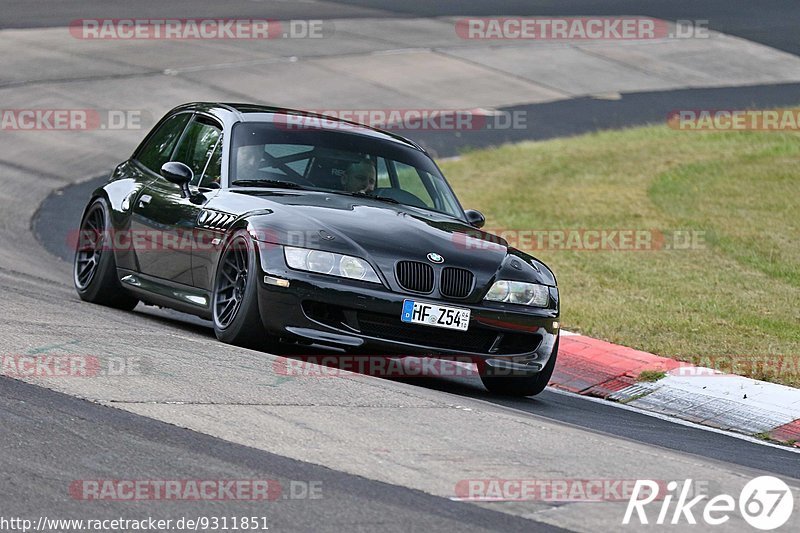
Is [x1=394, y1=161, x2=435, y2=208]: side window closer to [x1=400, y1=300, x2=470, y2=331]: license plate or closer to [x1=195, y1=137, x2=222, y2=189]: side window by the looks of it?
[x1=195, y1=137, x2=222, y2=189]: side window

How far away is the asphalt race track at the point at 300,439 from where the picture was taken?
521cm

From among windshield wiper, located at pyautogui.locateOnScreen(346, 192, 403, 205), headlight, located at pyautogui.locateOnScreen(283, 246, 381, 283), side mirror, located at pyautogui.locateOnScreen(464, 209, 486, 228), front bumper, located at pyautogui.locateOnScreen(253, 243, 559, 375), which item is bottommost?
front bumper, located at pyautogui.locateOnScreen(253, 243, 559, 375)

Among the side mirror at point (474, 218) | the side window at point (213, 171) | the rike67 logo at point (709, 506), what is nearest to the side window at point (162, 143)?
the side window at point (213, 171)

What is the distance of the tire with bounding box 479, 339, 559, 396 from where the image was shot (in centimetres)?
873

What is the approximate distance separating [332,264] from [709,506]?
3.05 m

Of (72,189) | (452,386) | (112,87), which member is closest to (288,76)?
(112,87)

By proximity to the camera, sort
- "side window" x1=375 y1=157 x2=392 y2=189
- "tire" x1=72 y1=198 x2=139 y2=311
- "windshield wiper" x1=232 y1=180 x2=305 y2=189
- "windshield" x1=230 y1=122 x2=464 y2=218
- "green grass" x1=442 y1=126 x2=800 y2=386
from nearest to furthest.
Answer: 1. "windshield wiper" x1=232 y1=180 x2=305 y2=189
2. "windshield" x1=230 y1=122 x2=464 y2=218
3. "side window" x1=375 y1=157 x2=392 y2=189
4. "tire" x1=72 y1=198 x2=139 y2=311
5. "green grass" x1=442 y1=126 x2=800 y2=386

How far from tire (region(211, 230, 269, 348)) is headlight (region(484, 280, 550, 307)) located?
1320mm

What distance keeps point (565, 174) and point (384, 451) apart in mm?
14536

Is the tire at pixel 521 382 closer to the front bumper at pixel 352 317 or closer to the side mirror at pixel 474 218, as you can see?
the front bumper at pixel 352 317

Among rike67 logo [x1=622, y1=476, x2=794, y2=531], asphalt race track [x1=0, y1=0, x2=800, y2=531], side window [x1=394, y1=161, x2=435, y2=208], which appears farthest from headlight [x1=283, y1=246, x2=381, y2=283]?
rike67 logo [x1=622, y1=476, x2=794, y2=531]

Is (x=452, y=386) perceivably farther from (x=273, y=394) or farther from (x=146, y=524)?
(x=146, y=524)

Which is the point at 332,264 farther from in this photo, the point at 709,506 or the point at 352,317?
the point at 709,506

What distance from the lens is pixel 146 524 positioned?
192 inches
